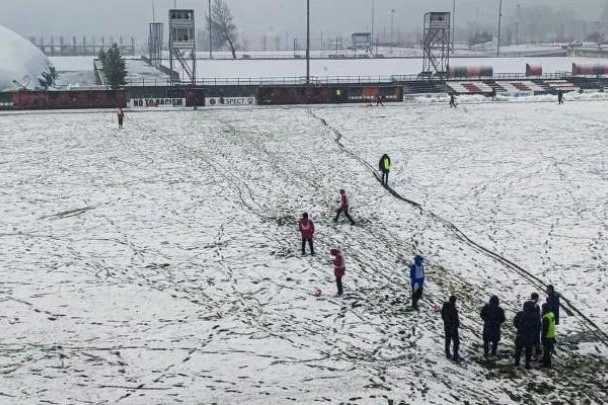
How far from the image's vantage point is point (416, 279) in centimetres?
1389

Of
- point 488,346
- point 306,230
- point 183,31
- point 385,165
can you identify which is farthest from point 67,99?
point 488,346

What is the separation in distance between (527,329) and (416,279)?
305 centimetres

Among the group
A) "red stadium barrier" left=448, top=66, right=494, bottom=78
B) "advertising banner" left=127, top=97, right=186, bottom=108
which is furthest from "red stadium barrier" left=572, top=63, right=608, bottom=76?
"advertising banner" left=127, top=97, right=186, bottom=108

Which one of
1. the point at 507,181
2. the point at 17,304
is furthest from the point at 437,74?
the point at 17,304

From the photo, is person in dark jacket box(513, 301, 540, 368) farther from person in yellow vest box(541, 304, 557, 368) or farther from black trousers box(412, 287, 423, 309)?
black trousers box(412, 287, 423, 309)

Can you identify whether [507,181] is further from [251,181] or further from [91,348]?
[91,348]

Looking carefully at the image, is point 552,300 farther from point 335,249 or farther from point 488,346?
point 335,249

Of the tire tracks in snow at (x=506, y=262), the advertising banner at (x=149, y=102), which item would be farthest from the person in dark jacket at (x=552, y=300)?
the advertising banner at (x=149, y=102)

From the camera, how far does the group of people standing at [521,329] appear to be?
37.5 ft

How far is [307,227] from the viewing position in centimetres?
1705

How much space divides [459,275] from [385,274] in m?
1.94

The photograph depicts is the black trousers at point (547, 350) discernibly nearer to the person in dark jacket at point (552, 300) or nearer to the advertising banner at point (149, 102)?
the person in dark jacket at point (552, 300)

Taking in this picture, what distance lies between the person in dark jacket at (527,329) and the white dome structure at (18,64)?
5822 centimetres

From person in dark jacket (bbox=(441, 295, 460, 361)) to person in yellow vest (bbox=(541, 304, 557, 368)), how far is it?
1.55 metres
